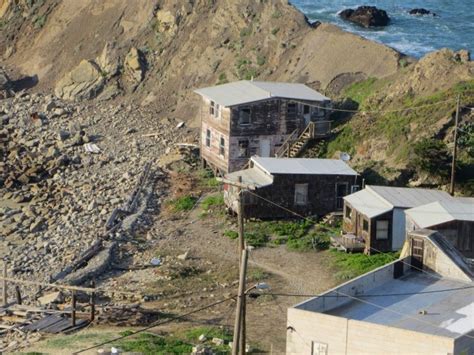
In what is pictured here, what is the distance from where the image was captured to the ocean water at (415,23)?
79.2 m

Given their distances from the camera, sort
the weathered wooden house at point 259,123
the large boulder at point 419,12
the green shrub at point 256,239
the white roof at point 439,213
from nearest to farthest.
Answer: the white roof at point 439,213
the green shrub at point 256,239
the weathered wooden house at point 259,123
the large boulder at point 419,12

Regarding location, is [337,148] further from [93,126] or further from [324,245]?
[93,126]

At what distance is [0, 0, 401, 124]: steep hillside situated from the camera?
65000 mm

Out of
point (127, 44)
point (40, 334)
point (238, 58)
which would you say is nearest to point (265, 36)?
point (238, 58)

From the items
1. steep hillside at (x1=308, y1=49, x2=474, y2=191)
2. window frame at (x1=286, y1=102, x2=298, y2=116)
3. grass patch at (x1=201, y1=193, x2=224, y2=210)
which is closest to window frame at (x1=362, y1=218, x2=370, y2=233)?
→ steep hillside at (x1=308, y1=49, x2=474, y2=191)

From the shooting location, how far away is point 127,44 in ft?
247

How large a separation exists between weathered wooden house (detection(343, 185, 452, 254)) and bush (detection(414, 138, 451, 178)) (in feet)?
6.80

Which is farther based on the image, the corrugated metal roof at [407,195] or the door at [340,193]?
the door at [340,193]

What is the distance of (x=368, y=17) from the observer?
83.9 meters

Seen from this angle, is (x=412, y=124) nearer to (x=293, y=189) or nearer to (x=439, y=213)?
(x=293, y=189)

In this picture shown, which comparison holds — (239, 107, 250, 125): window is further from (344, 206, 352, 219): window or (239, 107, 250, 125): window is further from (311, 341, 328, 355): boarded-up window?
(311, 341, 328, 355): boarded-up window

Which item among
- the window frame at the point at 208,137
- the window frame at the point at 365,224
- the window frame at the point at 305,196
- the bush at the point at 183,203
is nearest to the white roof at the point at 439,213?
the window frame at the point at 365,224

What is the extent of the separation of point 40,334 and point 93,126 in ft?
94.1

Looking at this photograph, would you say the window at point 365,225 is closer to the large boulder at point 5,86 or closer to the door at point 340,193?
the door at point 340,193
